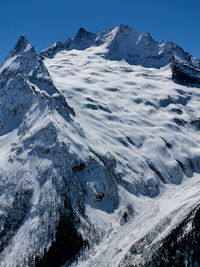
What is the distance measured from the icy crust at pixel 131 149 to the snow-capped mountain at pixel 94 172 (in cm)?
20

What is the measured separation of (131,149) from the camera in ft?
167

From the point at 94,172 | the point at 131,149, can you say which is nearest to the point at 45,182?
the point at 94,172

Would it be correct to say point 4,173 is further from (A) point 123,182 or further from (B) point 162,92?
(B) point 162,92

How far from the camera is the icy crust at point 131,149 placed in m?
30.6

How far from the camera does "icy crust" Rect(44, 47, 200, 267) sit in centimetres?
3061

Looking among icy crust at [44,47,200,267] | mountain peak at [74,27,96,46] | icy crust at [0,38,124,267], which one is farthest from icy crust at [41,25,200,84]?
icy crust at [0,38,124,267]

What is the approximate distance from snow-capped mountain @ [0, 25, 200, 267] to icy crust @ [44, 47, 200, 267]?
205mm

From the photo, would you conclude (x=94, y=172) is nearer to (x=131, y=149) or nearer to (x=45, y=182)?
(x=45, y=182)

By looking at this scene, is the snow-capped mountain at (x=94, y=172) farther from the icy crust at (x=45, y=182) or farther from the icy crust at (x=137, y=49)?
the icy crust at (x=137, y=49)

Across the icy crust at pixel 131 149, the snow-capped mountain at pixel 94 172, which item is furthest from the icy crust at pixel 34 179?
the icy crust at pixel 131 149

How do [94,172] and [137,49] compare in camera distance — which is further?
[137,49]

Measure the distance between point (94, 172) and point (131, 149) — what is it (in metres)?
15.8

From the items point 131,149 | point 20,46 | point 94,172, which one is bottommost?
point 94,172

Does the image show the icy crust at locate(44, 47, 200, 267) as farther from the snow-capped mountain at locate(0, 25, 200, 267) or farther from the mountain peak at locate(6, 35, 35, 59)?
the mountain peak at locate(6, 35, 35, 59)
